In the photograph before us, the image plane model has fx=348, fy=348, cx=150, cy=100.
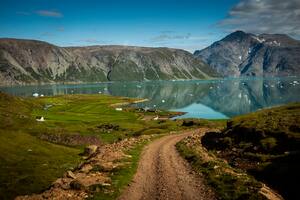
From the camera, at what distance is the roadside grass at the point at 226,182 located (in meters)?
25.1

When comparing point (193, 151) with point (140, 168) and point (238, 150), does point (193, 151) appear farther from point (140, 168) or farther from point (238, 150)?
point (140, 168)

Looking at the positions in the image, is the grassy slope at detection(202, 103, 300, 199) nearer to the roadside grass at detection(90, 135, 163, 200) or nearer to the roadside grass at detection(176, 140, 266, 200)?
the roadside grass at detection(176, 140, 266, 200)

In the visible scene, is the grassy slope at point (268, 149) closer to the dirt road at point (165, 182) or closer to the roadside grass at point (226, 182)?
the roadside grass at point (226, 182)

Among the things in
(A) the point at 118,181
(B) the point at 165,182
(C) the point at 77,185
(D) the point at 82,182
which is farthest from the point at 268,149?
(C) the point at 77,185

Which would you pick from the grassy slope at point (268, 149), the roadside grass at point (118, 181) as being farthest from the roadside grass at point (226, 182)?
the roadside grass at point (118, 181)

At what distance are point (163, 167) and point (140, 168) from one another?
7.98 feet

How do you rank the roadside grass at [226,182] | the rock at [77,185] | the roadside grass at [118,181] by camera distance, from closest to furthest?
the roadside grass at [226,182], the roadside grass at [118,181], the rock at [77,185]

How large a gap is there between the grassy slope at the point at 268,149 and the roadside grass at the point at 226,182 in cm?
222

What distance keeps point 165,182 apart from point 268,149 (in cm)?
1535

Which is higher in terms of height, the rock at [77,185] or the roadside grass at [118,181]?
the rock at [77,185]

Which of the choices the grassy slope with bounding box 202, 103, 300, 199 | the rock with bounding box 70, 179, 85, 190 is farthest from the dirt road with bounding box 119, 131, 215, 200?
the grassy slope with bounding box 202, 103, 300, 199

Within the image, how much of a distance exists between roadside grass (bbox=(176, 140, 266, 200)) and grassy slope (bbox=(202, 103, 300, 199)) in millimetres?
2224

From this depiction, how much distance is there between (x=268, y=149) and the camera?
3947 cm

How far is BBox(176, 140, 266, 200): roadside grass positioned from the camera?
2508 cm
